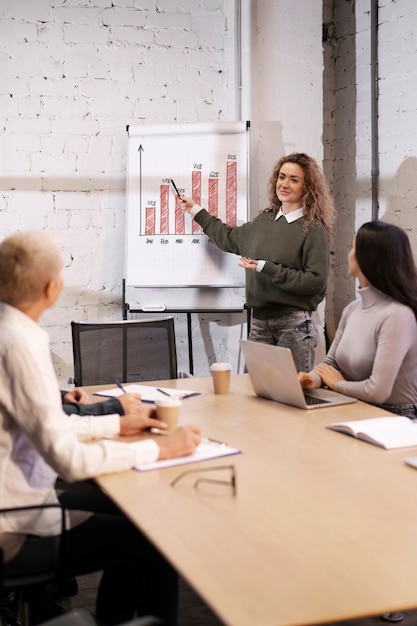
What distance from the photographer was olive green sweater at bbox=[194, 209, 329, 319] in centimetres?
380

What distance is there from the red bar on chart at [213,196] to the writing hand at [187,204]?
0.35ft

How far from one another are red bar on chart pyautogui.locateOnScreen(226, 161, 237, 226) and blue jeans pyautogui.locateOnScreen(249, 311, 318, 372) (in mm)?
635

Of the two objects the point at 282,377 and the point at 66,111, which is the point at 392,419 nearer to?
the point at 282,377

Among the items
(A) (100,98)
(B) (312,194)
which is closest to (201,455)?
(B) (312,194)

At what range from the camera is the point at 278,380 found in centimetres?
249

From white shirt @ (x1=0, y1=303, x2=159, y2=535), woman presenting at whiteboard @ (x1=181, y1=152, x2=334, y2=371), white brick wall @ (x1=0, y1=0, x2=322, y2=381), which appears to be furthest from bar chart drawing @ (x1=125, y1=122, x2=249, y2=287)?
white shirt @ (x1=0, y1=303, x2=159, y2=535)

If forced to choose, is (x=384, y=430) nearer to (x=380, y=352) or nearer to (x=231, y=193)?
(x=380, y=352)

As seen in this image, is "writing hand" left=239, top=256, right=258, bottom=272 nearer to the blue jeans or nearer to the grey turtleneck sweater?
the blue jeans

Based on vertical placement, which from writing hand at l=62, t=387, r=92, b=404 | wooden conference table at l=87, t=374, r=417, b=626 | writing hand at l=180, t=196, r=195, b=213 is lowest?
wooden conference table at l=87, t=374, r=417, b=626

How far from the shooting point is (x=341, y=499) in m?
1.66

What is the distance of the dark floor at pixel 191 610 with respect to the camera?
2.53 metres

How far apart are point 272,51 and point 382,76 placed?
Result: 24.6 inches

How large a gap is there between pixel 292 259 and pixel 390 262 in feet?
4.08

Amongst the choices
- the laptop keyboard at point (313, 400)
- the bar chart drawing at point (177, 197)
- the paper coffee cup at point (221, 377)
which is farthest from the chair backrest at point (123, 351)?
the bar chart drawing at point (177, 197)
